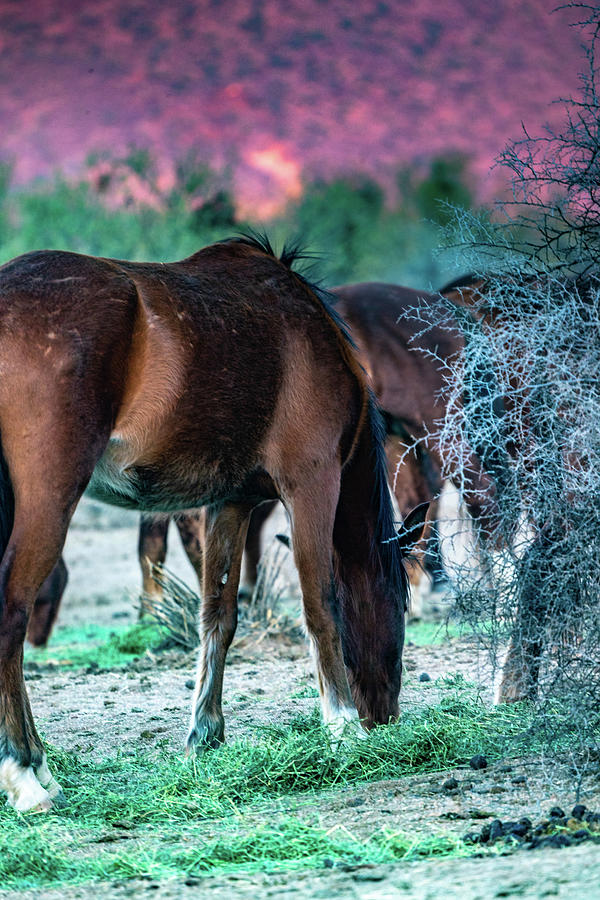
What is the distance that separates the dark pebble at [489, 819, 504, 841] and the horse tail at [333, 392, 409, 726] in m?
2.01

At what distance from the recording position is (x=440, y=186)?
47.8 m

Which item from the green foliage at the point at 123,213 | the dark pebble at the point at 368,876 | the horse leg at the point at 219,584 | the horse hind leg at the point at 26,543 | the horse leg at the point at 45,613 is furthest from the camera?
the green foliage at the point at 123,213

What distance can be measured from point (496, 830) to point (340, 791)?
1027 millimetres

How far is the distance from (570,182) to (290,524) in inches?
77.9

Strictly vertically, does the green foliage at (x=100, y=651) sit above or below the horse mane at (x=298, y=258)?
below

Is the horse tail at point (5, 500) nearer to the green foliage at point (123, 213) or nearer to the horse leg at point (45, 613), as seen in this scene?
the horse leg at point (45, 613)

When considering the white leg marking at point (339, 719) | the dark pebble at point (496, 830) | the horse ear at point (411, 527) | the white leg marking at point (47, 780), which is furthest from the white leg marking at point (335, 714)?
the dark pebble at point (496, 830)

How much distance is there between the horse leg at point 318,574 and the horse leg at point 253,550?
4.25 meters

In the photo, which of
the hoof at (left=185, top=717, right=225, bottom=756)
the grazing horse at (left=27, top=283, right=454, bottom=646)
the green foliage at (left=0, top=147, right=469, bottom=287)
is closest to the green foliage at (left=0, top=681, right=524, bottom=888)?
the hoof at (left=185, top=717, right=225, bottom=756)

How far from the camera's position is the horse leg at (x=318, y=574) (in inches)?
200

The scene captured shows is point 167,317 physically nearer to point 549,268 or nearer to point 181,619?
point 549,268

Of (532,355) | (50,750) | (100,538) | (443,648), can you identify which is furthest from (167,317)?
(100,538)

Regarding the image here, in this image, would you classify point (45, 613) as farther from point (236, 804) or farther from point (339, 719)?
point (236, 804)

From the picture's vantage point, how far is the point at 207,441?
15.8 ft
